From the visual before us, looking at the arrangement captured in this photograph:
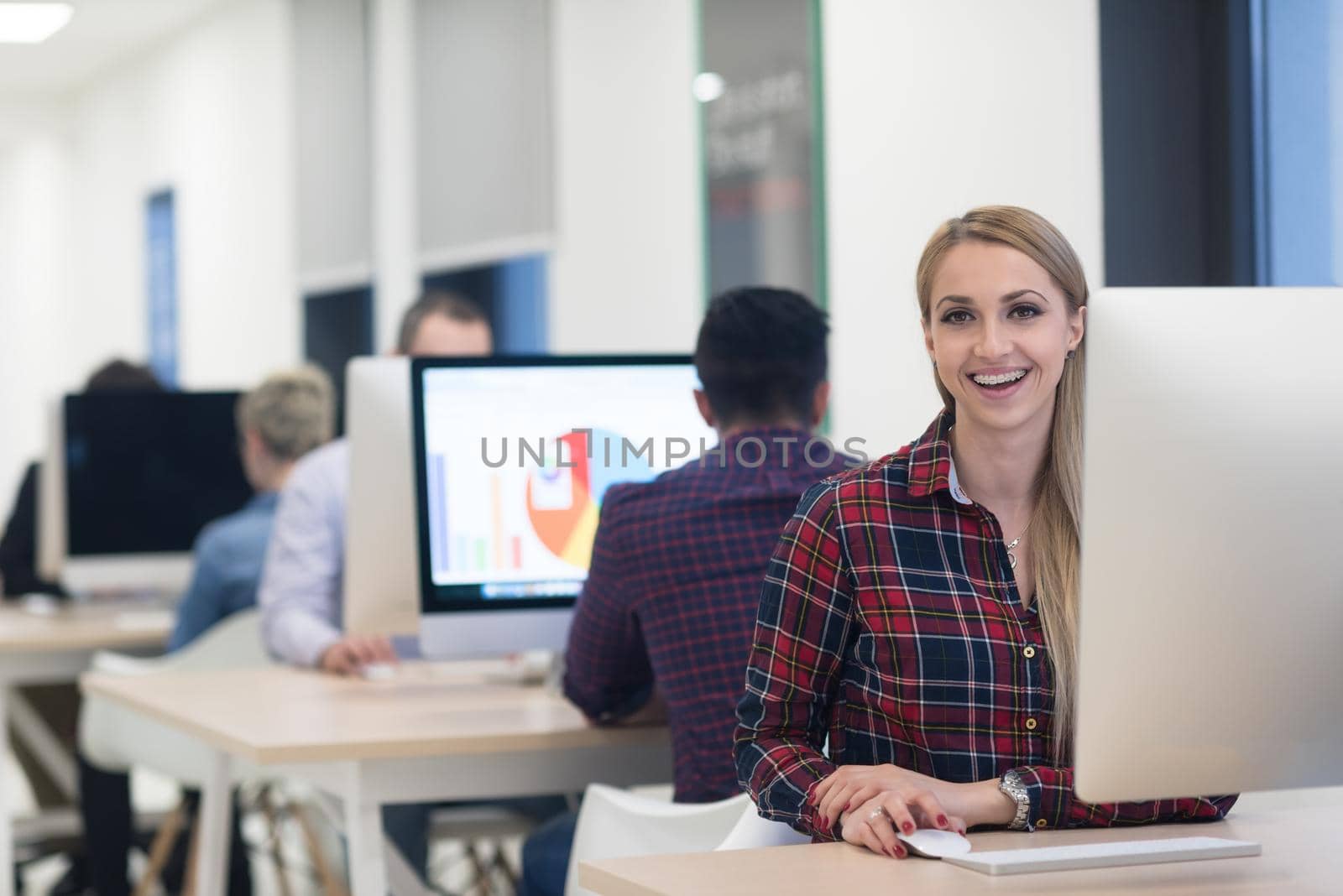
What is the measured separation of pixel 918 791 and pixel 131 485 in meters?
3.09

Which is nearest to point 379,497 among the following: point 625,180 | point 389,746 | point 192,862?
point 389,746

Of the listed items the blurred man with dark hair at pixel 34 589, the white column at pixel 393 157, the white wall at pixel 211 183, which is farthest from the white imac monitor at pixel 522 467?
the white wall at pixel 211 183

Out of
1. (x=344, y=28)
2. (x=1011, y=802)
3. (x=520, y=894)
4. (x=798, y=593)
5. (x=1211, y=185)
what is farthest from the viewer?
(x=344, y=28)

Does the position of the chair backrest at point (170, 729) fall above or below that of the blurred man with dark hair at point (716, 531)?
below

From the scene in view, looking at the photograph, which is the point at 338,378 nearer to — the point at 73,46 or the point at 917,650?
the point at 73,46

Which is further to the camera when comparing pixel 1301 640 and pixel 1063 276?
pixel 1063 276

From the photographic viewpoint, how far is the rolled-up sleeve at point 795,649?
1614mm

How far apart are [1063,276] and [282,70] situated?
6161mm

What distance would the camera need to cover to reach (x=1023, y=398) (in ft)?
5.15

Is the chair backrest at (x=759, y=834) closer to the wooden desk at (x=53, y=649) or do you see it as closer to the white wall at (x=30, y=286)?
the wooden desk at (x=53, y=649)

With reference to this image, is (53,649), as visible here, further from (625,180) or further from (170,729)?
(625,180)

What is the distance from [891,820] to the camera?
1.43 meters

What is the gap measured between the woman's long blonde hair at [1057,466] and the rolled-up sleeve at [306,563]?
5.53 feet

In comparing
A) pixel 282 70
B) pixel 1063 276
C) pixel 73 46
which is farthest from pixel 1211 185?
pixel 73 46
